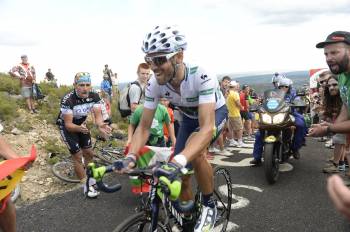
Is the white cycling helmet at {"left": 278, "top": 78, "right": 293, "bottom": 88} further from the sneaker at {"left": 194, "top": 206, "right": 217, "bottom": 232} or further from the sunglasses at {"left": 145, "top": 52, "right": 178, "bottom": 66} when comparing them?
the sunglasses at {"left": 145, "top": 52, "right": 178, "bottom": 66}

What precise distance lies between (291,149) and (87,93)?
14.3ft

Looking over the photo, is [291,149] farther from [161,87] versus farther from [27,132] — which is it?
[27,132]

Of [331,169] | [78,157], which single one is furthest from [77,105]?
[331,169]

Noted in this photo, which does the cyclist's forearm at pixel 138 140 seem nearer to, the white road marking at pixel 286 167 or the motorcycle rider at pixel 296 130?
the motorcycle rider at pixel 296 130

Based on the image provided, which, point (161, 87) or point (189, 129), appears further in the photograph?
point (189, 129)

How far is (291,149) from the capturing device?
286 inches

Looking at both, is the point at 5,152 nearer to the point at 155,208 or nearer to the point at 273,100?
the point at 155,208

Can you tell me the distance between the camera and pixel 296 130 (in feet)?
23.2

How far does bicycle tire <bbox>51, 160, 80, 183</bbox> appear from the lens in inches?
275

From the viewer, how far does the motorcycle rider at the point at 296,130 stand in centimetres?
705

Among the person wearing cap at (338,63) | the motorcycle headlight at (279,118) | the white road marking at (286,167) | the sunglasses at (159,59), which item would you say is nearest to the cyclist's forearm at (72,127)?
the sunglasses at (159,59)

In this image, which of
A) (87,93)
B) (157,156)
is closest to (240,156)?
(87,93)

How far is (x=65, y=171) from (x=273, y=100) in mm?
4668

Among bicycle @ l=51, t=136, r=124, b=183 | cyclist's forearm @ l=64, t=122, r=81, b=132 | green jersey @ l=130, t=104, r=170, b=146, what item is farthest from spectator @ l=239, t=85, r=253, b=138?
cyclist's forearm @ l=64, t=122, r=81, b=132
